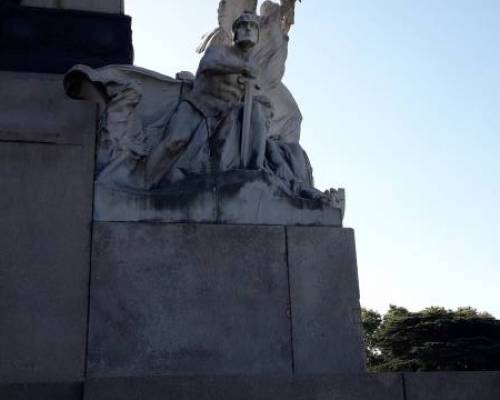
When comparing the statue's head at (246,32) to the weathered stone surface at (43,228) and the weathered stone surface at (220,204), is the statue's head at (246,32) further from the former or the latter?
the weathered stone surface at (43,228)

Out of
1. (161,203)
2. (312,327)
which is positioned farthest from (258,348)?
(161,203)

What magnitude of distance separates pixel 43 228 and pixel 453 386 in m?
3.60

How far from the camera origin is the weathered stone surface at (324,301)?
20.6ft

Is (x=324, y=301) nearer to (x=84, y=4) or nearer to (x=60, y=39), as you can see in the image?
(x=60, y=39)

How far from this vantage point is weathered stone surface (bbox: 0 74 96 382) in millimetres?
5754

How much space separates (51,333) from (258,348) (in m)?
1.74

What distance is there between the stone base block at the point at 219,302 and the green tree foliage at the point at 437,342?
3474cm

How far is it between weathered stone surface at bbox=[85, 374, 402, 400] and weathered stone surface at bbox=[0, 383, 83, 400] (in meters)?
0.14

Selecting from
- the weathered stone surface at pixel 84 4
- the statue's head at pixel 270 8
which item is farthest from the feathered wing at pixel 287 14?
the weathered stone surface at pixel 84 4

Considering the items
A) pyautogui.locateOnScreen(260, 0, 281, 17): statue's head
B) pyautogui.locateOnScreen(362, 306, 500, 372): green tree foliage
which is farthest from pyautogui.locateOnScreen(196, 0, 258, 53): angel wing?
pyautogui.locateOnScreen(362, 306, 500, 372): green tree foliage

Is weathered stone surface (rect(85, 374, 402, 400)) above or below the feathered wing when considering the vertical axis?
below

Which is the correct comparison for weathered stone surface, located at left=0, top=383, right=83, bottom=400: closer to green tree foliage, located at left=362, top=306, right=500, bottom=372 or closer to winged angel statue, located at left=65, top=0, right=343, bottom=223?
winged angel statue, located at left=65, top=0, right=343, bottom=223

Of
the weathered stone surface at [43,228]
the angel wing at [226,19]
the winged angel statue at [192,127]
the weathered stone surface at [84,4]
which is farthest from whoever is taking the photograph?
the angel wing at [226,19]

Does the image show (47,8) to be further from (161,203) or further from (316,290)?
(316,290)
